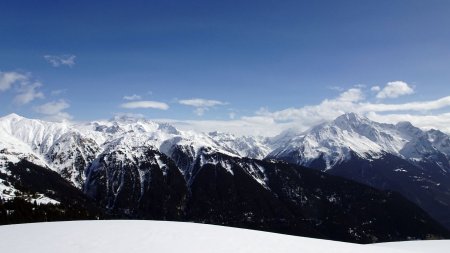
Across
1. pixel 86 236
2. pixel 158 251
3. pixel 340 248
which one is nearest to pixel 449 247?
pixel 340 248

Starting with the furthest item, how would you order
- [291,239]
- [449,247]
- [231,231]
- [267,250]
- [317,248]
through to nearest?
[449,247]
[231,231]
[291,239]
[317,248]
[267,250]

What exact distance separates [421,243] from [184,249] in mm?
46571

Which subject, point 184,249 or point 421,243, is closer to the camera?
point 184,249

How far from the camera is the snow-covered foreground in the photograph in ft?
105

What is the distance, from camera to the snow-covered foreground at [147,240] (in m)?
31.9

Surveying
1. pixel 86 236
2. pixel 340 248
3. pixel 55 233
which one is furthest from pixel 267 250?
pixel 55 233

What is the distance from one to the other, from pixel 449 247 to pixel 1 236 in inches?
2224

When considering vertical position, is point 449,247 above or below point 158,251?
below

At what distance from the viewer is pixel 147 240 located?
3478 cm

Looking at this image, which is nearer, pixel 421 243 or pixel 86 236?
pixel 86 236

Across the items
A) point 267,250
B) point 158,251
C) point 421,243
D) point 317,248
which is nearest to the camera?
point 158,251

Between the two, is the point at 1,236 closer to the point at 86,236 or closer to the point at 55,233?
the point at 55,233

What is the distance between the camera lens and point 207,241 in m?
35.8

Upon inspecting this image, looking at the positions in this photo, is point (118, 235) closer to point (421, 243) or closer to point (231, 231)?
point (231, 231)
